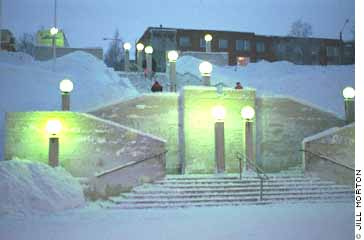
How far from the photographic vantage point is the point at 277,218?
1000 centimetres

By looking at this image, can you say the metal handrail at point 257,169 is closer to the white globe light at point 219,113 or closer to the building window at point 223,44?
the white globe light at point 219,113

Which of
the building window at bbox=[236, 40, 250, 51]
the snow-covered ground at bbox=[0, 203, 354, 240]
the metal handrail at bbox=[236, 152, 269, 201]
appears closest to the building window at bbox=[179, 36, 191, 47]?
the building window at bbox=[236, 40, 250, 51]

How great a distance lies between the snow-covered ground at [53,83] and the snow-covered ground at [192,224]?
18.6 feet

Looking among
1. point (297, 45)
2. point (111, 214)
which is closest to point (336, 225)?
point (111, 214)

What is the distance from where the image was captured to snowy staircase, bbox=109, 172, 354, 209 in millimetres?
11734

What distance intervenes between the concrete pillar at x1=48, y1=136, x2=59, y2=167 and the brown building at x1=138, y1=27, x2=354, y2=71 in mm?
14947

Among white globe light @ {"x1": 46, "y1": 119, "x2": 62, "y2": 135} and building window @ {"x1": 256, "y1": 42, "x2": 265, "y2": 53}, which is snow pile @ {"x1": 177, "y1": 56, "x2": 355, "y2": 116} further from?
white globe light @ {"x1": 46, "y1": 119, "x2": 62, "y2": 135}

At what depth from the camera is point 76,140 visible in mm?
13117

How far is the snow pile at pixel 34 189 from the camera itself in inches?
411

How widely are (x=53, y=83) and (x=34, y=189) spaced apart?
322 inches

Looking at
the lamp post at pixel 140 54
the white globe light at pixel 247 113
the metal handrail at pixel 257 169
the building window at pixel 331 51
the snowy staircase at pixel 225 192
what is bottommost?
the snowy staircase at pixel 225 192

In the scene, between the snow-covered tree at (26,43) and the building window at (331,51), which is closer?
the snow-covered tree at (26,43)

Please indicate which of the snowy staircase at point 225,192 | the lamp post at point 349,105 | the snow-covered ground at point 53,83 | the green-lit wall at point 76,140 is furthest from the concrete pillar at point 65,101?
the lamp post at point 349,105

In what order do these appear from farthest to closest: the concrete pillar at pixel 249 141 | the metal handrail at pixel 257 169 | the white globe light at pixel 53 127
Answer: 1. the concrete pillar at pixel 249 141
2. the white globe light at pixel 53 127
3. the metal handrail at pixel 257 169
